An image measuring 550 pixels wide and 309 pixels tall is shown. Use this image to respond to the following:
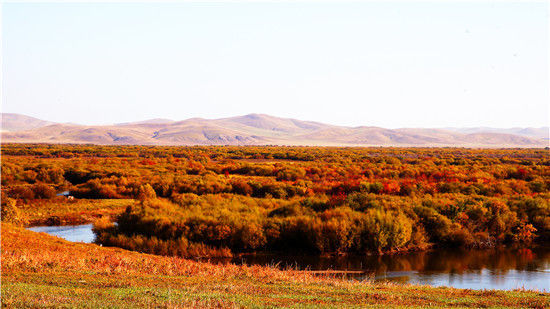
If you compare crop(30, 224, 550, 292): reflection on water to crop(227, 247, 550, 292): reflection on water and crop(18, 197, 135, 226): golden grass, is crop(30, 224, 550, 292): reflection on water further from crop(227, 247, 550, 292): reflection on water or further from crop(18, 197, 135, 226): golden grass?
crop(18, 197, 135, 226): golden grass

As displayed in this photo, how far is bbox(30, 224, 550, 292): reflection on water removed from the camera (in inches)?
791

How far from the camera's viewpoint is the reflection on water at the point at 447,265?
20094 millimetres

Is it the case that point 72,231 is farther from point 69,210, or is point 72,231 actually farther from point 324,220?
point 324,220

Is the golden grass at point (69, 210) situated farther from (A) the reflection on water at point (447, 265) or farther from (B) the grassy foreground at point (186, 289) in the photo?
(B) the grassy foreground at point (186, 289)

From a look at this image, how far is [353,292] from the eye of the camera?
13.0 m

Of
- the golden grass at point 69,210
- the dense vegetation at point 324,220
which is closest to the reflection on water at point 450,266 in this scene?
the dense vegetation at point 324,220

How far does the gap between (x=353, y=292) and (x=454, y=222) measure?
16.1 metres

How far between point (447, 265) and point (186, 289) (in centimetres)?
1464

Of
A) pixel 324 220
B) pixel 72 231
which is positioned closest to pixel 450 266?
pixel 324 220

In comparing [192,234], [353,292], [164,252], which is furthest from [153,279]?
[192,234]

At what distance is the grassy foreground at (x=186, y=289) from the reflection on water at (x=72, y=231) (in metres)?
8.34

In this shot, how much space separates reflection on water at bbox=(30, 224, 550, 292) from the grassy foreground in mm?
4776

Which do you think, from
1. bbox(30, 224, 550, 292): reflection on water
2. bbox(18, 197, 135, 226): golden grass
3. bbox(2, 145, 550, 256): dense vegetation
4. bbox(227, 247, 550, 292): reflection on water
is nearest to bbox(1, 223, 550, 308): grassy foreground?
bbox(30, 224, 550, 292): reflection on water

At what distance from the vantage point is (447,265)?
22.9m
